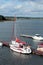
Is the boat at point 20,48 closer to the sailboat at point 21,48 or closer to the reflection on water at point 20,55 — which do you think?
the sailboat at point 21,48

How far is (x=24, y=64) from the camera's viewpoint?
62.7 metres

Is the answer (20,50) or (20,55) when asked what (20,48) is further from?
(20,55)

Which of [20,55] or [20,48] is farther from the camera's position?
[20,48]

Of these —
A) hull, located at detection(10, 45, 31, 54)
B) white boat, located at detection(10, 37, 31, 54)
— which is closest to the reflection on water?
hull, located at detection(10, 45, 31, 54)

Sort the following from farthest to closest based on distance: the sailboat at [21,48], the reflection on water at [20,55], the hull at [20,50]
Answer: the sailboat at [21,48] → the hull at [20,50] → the reflection on water at [20,55]

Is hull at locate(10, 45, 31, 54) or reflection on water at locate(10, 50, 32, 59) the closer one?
reflection on water at locate(10, 50, 32, 59)

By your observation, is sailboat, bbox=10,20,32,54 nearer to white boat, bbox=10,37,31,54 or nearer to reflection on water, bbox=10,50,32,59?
white boat, bbox=10,37,31,54

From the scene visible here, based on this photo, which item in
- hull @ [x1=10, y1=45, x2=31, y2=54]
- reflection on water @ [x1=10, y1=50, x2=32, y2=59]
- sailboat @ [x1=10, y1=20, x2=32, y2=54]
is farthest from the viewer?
sailboat @ [x1=10, y1=20, x2=32, y2=54]

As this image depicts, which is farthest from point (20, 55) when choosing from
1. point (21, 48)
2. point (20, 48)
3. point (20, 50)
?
point (20, 48)

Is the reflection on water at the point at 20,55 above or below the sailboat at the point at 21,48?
below

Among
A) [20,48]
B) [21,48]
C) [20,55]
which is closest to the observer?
[20,55]

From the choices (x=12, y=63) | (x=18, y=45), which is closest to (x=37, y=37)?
(x=18, y=45)

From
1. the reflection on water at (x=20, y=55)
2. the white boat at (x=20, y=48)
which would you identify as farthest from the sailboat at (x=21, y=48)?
the reflection on water at (x=20, y=55)

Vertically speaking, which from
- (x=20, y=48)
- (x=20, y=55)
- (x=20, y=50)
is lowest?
(x=20, y=55)
